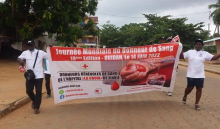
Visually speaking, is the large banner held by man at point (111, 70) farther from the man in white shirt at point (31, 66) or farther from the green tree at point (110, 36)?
the green tree at point (110, 36)

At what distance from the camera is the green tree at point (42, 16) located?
1577cm

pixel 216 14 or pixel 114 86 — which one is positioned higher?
pixel 216 14

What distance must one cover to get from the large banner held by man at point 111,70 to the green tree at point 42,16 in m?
9.92

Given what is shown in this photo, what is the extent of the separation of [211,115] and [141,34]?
30.8 metres

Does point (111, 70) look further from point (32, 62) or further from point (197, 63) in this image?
point (197, 63)

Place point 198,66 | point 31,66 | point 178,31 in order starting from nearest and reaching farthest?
point 31,66
point 198,66
point 178,31

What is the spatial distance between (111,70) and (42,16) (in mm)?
10980

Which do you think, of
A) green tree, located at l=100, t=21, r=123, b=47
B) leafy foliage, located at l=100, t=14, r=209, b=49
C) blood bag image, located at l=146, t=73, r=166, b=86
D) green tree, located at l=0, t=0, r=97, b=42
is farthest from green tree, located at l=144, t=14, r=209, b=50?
blood bag image, located at l=146, t=73, r=166, b=86

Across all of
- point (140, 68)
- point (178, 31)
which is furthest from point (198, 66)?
point (178, 31)

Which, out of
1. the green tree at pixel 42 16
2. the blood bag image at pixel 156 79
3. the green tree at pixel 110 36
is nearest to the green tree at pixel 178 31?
the green tree at pixel 110 36

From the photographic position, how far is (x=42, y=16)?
15.8m

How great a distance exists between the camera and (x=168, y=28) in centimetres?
3431

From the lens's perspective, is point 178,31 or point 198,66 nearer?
point 198,66

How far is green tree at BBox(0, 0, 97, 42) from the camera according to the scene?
51.7 ft
